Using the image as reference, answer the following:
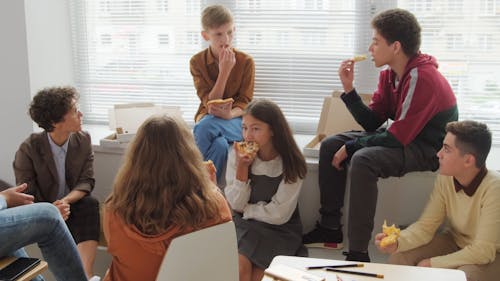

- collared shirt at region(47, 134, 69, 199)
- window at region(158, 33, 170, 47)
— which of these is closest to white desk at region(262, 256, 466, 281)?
collared shirt at region(47, 134, 69, 199)

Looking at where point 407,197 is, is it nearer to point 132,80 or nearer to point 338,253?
point 338,253

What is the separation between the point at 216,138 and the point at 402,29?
43.7 inches

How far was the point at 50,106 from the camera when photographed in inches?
117

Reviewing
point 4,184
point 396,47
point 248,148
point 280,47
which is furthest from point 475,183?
point 4,184

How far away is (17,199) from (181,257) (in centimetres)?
118

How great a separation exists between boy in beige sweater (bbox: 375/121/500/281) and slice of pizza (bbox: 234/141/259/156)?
2.43 feet

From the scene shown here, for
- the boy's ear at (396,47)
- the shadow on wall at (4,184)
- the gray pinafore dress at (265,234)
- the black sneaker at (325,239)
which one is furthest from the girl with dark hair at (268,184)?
the shadow on wall at (4,184)

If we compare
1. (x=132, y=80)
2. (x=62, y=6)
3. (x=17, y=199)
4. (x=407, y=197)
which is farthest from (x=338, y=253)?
(x=62, y=6)

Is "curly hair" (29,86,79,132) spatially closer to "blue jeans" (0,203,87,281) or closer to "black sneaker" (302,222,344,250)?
"blue jeans" (0,203,87,281)

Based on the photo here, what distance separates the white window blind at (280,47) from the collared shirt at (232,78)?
0.88 ft

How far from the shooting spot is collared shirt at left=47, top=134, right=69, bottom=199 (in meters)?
3.04

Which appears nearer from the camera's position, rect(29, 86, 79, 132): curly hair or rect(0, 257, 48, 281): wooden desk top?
rect(0, 257, 48, 281): wooden desk top

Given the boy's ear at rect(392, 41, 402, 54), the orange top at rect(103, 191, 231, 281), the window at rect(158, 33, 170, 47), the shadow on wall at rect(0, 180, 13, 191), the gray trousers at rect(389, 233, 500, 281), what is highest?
the window at rect(158, 33, 170, 47)

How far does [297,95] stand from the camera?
3771 mm
